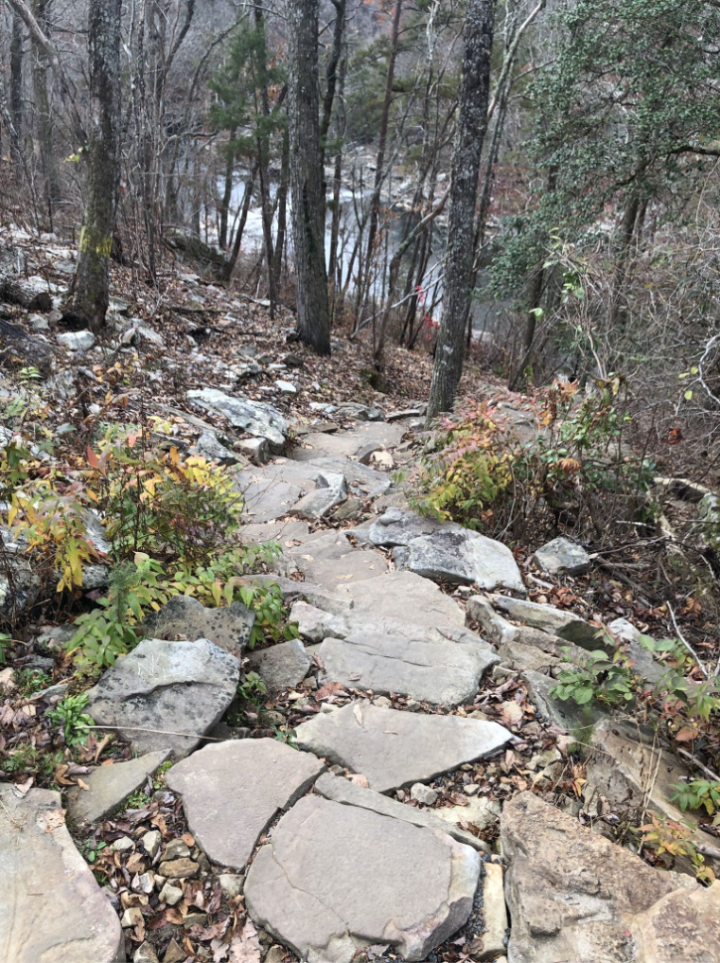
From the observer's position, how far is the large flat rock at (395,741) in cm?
265

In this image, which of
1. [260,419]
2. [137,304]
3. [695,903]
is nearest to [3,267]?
[137,304]

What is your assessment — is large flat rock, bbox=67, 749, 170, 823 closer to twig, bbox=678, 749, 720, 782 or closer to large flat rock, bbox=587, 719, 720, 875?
large flat rock, bbox=587, 719, 720, 875

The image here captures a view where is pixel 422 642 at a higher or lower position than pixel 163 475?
lower

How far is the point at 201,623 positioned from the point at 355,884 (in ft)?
4.91

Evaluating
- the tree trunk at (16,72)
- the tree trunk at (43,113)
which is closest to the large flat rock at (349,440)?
the tree trunk at (43,113)

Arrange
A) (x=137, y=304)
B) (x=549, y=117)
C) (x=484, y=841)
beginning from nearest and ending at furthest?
(x=484, y=841), (x=137, y=304), (x=549, y=117)

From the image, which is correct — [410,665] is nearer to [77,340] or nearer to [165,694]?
[165,694]

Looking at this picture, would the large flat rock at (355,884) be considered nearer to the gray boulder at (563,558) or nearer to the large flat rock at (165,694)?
the large flat rock at (165,694)

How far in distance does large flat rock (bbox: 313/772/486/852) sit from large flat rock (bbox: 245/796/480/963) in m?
0.04

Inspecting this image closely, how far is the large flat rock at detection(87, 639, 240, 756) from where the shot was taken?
255 centimetres

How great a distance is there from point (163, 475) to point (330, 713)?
66.5 inches

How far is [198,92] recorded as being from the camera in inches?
691

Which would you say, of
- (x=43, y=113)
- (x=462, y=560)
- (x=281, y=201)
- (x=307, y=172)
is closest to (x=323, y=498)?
(x=462, y=560)

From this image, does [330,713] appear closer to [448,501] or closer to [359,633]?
[359,633]
